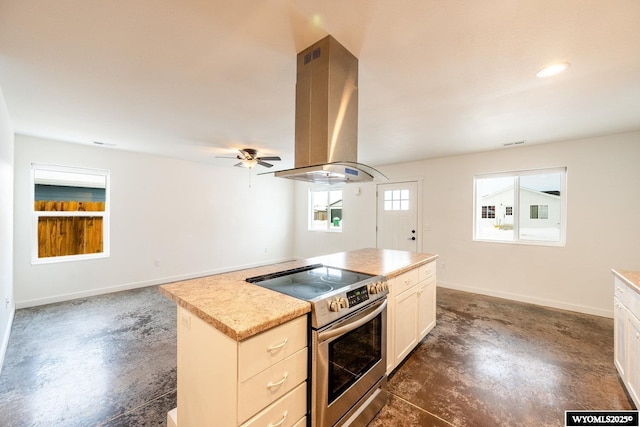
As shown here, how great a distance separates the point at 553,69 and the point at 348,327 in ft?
7.67

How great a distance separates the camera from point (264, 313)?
1188mm

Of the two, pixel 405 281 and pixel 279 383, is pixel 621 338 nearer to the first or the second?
pixel 405 281

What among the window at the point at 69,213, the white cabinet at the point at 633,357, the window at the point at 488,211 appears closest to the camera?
the white cabinet at the point at 633,357

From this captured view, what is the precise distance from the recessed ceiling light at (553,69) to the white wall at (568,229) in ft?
8.16

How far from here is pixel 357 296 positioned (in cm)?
159

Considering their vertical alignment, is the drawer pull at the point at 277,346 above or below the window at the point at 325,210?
below

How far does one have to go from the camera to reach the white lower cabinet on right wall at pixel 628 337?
1.70m

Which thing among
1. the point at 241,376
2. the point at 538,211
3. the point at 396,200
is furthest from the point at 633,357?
the point at 396,200

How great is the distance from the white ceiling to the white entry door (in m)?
1.97

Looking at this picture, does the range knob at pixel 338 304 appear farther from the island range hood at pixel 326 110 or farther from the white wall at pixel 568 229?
the white wall at pixel 568 229

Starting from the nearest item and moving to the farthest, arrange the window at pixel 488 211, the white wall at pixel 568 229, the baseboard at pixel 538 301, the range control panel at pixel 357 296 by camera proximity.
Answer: the range control panel at pixel 357 296, the white wall at pixel 568 229, the baseboard at pixel 538 301, the window at pixel 488 211

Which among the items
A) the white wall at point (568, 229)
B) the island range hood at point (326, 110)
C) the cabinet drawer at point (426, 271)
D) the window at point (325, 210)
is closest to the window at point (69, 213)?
the island range hood at point (326, 110)

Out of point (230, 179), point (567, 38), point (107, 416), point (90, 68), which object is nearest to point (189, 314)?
point (107, 416)

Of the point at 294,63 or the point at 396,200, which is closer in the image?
the point at 294,63
